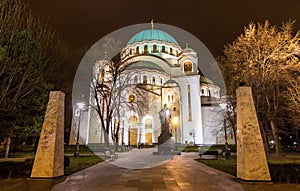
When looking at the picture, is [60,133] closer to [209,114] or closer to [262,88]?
[262,88]

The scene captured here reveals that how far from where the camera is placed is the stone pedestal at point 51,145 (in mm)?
8438

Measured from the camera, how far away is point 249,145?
26.8ft

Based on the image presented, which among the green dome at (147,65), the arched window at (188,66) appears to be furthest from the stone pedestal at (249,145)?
the arched window at (188,66)

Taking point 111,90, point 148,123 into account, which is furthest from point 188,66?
point 111,90

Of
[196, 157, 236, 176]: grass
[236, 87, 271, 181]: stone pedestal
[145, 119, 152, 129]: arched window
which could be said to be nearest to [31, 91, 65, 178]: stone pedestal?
[236, 87, 271, 181]: stone pedestal

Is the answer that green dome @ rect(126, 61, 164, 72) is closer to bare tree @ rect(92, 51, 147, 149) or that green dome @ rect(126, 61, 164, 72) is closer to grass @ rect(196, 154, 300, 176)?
bare tree @ rect(92, 51, 147, 149)

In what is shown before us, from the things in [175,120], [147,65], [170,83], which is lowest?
[175,120]

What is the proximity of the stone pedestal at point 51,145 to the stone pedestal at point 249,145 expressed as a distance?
22.6ft

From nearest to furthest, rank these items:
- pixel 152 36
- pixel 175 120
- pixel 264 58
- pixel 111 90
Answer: pixel 264 58
pixel 111 90
pixel 175 120
pixel 152 36

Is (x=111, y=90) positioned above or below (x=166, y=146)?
above

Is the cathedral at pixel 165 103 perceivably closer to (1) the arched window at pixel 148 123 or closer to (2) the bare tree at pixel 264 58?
(1) the arched window at pixel 148 123

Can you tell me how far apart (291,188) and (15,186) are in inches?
356

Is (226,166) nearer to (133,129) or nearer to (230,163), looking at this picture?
(230,163)

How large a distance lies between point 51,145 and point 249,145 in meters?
7.31
